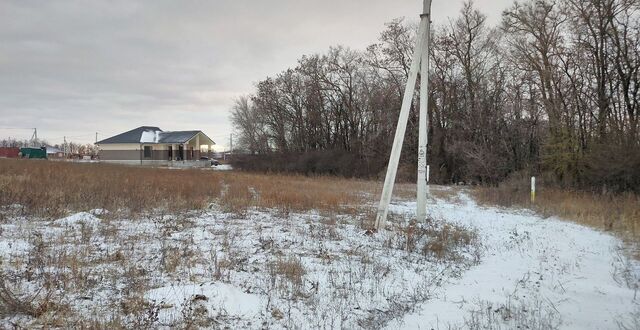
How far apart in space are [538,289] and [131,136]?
65.8 metres

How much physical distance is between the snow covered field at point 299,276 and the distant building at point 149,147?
54799mm

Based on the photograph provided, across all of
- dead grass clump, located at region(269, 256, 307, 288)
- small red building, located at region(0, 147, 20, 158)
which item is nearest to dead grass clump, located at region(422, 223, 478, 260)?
dead grass clump, located at region(269, 256, 307, 288)

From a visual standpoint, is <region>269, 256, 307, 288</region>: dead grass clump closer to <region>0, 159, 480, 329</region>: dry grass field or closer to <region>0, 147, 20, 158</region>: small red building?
<region>0, 159, 480, 329</region>: dry grass field

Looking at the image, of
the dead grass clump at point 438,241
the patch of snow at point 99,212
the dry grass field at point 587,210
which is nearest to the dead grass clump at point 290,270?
the dead grass clump at point 438,241

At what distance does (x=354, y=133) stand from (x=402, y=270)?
129 feet

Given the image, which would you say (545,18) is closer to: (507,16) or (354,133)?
(507,16)

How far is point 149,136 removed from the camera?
2515 inches

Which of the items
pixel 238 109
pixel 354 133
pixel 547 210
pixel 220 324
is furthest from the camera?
pixel 238 109

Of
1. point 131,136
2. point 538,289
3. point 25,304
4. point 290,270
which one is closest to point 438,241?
point 538,289

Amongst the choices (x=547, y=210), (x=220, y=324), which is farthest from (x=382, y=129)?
(x=220, y=324)

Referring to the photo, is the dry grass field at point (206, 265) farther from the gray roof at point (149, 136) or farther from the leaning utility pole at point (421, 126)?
the gray roof at point (149, 136)

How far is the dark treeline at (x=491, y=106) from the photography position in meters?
25.0

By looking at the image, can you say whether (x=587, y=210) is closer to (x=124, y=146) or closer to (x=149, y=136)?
(x=149, y=136)

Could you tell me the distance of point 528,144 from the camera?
31.7 metres
